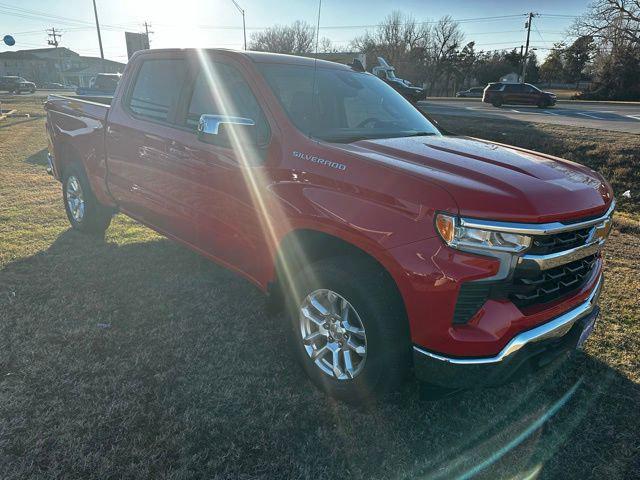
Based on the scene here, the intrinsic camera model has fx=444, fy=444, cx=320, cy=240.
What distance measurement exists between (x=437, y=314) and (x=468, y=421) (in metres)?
0.92

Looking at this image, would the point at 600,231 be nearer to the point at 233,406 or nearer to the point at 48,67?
the point at 233,406

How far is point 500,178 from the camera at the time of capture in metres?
2.16

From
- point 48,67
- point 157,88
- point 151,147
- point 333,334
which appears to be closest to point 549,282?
point 333,334

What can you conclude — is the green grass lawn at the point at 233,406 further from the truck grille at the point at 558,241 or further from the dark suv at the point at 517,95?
the dark suv at the point at 517,95

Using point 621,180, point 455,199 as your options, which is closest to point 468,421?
point 455,199

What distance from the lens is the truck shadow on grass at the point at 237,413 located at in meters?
2.20

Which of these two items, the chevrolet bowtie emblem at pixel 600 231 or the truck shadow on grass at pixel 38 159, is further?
the truck shadow on grass at pixel 38 159

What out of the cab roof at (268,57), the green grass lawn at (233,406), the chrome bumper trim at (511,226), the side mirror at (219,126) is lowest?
the green grass lawn at (233,406)

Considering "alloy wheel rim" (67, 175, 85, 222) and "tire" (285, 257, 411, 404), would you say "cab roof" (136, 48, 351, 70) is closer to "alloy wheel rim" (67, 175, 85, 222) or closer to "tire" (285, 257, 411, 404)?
"tire" (285, 257, 411, 404)

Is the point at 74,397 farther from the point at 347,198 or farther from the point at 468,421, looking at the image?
the point at 468,421

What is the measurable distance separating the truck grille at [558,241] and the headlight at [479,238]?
0.21 ft

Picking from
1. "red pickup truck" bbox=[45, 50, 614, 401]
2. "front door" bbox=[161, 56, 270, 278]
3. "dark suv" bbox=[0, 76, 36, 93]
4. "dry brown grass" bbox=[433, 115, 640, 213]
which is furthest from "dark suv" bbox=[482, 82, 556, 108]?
"dark suv" bbox=[0, 76, 36, 93]

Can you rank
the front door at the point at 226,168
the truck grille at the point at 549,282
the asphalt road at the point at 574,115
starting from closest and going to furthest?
1. the truck grille at the point at 549,282
2. the front door at the point at 226,168
3. the asphalt road at the point at 574,115

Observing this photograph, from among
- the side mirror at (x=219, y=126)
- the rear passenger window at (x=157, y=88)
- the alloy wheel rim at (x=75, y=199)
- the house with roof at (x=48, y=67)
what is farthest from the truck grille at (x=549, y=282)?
the house with roof at (x=48, y=67)
